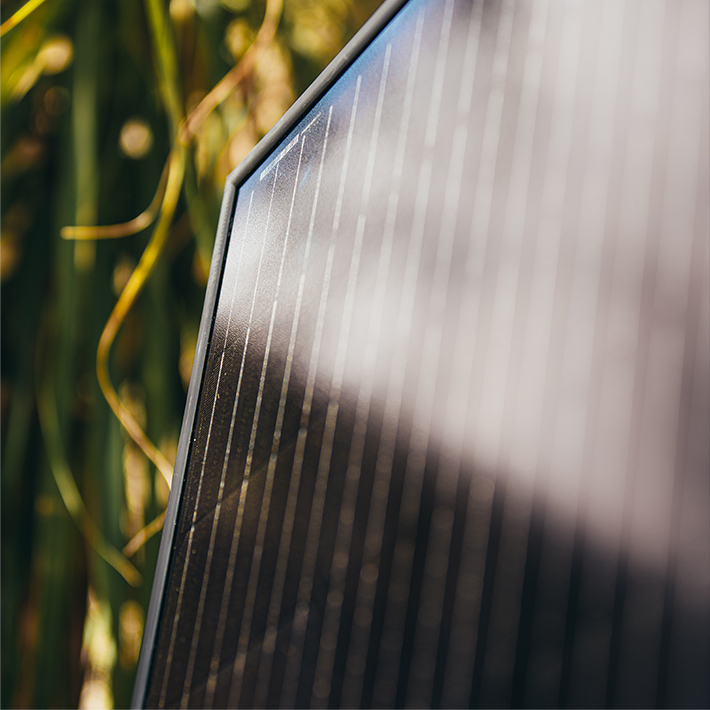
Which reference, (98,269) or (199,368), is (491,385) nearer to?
(199,368)

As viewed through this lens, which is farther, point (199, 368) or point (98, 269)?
point (98, 269)

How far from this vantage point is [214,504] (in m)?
0.32

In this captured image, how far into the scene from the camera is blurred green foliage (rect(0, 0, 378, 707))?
2.17 ft

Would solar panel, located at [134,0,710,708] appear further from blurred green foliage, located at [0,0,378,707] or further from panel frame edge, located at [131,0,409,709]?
blurred green foliage, located at [0,0,378,707]

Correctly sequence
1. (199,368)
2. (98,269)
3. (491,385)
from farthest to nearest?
(98,269)
(199,368)
(491,385)

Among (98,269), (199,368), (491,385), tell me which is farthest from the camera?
(98,269)

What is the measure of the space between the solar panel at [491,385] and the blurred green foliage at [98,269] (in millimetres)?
459

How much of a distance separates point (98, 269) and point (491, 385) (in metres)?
0.70

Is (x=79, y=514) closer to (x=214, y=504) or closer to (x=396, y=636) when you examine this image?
(x=214, y=504)

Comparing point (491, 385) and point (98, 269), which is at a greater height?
point (98, 269)

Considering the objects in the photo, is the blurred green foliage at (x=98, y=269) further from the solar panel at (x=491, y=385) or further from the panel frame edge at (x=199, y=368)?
the solar panel at (x=491, y=385)

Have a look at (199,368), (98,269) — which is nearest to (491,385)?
(199,368)

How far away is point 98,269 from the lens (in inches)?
28.7

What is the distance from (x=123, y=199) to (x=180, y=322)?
20cm
